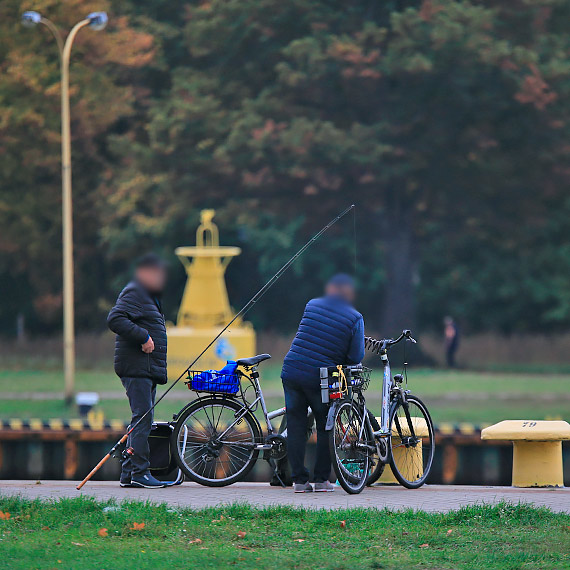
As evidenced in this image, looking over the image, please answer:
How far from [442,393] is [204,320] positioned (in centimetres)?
659

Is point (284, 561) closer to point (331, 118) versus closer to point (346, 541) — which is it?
point (346, 541)

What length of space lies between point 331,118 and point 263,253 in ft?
16.7

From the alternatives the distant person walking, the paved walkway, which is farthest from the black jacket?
the distant person walking

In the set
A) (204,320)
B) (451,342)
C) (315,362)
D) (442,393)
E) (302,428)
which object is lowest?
(302,428)

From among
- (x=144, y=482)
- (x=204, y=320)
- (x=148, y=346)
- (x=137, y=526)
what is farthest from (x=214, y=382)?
(x=204, y=320)

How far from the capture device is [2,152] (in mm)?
41125

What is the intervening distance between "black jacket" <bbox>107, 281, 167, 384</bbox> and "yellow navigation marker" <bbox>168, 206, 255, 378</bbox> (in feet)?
69.8

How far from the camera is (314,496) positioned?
33.7 feet

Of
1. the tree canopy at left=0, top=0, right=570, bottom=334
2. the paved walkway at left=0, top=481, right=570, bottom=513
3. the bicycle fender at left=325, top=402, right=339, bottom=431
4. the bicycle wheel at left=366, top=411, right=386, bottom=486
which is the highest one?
the tree canopy at left=0, top=0, right=570, bottom=334

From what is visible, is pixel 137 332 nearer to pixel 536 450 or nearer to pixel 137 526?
pixel 137 526

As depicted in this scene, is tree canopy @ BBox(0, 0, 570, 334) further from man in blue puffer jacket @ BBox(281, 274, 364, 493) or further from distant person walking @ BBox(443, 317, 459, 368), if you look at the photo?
man in blue puffer jacket @ BBox(281, 274, 364, 493)

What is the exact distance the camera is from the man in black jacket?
10.7 metres

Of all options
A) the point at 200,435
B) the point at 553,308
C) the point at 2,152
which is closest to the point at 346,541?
the point at 200,435

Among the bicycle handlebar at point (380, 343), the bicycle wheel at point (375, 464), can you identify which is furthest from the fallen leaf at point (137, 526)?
the bicycle handlebar at point (380, 343)
